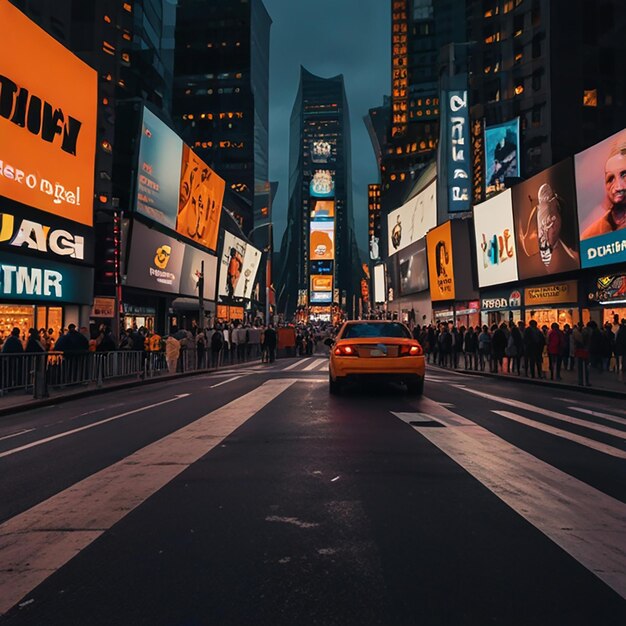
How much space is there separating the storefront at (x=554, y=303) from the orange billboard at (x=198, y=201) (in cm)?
2322

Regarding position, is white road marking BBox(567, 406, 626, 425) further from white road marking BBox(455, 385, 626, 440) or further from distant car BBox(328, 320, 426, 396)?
distant car BBox(328, 320, 426, 396)

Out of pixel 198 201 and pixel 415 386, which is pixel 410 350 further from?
pixel 198 201

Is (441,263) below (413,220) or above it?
below

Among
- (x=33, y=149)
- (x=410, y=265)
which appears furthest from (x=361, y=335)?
(x=410, y=265)

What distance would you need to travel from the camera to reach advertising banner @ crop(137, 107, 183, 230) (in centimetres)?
3053

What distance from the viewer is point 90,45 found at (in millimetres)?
65938

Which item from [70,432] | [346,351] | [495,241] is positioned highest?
[495,241]

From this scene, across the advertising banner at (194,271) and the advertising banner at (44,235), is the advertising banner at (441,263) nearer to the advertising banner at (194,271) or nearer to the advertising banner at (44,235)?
the advertising banner at (194,271)

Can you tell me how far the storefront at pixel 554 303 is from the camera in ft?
96.4

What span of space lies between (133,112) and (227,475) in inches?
2313

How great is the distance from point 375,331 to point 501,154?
122 feet

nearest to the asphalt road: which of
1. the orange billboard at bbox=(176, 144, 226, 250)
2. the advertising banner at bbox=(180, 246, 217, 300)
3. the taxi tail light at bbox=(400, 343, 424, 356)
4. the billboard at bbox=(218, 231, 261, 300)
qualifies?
the taxi tail light at bbox=(400, 343, 424, 356)

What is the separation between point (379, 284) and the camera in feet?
301

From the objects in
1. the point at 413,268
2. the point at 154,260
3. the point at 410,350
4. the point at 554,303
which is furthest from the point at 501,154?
the point at 410,350
